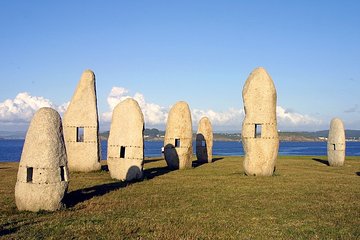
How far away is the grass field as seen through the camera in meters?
9.72

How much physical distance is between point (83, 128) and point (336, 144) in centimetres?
1975

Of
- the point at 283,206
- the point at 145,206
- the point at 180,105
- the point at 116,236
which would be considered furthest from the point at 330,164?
the point at 116,236

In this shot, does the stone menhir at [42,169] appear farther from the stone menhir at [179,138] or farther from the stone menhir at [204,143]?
the stone menhir at [204,143]

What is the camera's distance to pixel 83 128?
2523 cm

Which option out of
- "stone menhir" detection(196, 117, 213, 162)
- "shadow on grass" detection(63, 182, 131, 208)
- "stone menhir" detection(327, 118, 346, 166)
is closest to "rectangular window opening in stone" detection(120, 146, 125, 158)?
"shadow on grass" detection(63, 182, 131, 208)

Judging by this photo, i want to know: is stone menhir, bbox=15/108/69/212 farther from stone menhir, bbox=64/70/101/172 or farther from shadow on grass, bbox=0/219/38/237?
stone menhir, bbox=64/70/101/172

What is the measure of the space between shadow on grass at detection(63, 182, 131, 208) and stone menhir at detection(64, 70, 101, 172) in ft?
20.0

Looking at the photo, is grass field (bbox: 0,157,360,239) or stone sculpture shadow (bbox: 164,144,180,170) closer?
grass field (bbox: 0,157,360,239)

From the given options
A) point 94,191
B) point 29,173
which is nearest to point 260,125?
point 94,191

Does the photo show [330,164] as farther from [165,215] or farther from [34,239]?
[34,239]

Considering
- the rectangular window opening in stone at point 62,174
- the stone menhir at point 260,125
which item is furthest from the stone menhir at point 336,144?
the rectangular window opening in stone at point 62,174

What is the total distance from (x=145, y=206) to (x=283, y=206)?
4.54m

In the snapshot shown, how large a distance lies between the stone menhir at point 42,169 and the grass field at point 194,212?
1.27 ft

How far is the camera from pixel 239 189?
17172 millimetres
